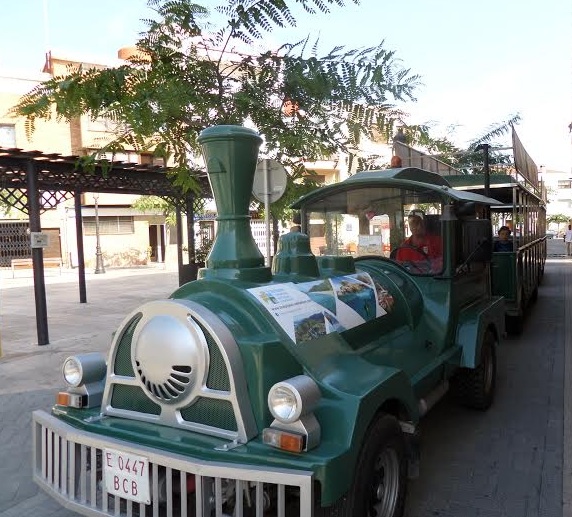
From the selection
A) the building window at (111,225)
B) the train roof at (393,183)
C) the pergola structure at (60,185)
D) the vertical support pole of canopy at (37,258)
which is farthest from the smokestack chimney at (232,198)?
the building window at (111,225)

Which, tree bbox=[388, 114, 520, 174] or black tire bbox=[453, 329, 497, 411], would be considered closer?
black tire bbox=[453, 329, 497, 411]

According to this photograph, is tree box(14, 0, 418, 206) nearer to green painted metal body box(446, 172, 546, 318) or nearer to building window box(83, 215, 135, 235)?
green painted metal body box(446, 172, 546, 318)

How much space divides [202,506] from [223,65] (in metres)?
4.14

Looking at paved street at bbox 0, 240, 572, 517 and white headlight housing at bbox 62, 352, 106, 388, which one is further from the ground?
white headlight housing at bbox 62, 352, 106, 388

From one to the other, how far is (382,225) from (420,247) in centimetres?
35

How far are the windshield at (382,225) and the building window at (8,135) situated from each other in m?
27.7

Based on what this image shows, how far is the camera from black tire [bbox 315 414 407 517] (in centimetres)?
234

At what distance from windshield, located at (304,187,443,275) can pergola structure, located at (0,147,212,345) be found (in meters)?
2.28

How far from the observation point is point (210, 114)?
4910 mm

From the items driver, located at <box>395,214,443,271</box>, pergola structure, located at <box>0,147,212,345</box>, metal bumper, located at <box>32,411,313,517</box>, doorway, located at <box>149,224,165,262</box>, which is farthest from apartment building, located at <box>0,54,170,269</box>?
metal bumper, located at <box>32,411,313,517</box>

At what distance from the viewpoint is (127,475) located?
91.5 inches

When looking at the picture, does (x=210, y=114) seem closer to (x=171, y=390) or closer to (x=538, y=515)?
(x=171, y=390)

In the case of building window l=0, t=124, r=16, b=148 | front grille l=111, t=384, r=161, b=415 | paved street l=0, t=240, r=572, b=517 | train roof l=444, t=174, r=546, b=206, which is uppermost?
building window l=0, t=124, r=16, b=148

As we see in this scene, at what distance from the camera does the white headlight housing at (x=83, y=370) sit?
9.64ft
